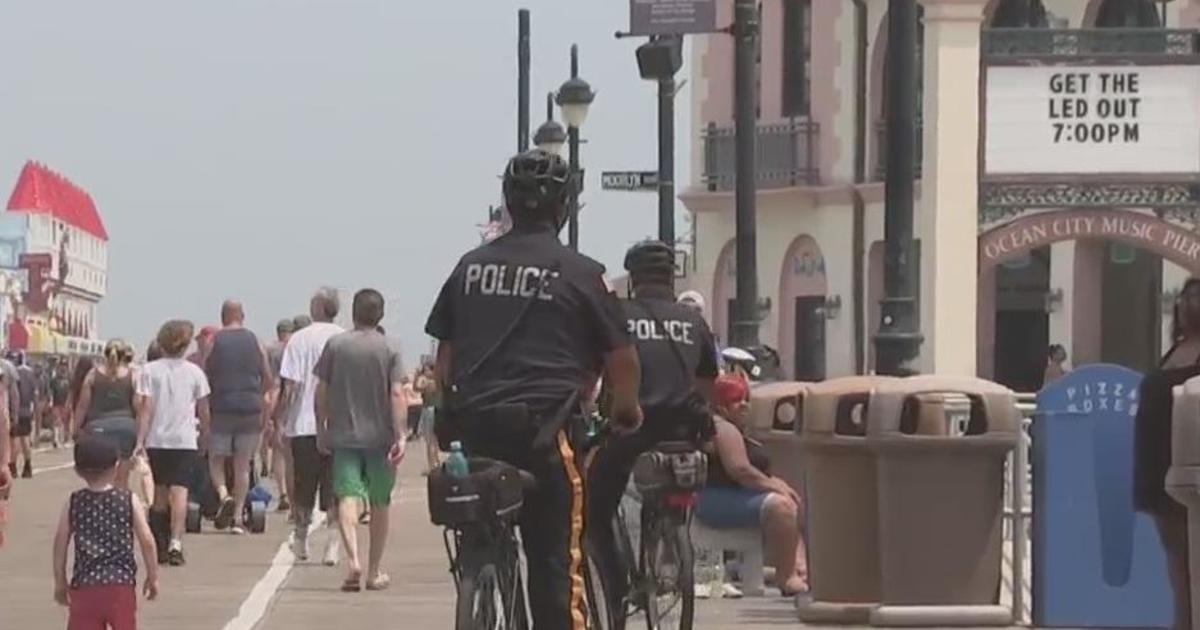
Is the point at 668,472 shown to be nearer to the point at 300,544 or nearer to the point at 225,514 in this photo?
the point at 300,544

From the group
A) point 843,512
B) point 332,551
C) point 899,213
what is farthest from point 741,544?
point 332,551

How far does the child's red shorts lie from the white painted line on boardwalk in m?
3.63

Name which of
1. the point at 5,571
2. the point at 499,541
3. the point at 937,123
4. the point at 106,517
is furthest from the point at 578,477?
the point at 937,123

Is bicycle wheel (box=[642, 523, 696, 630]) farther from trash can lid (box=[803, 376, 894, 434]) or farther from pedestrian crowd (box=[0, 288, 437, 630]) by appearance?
trash can lid (box=[803, 376, 894, 434])

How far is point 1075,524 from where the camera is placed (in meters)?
14.4

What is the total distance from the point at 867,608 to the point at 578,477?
5112mm

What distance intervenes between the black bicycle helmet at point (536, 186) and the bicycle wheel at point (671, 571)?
2.59m

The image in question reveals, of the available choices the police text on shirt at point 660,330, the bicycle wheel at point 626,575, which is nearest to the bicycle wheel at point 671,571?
the bicycle wheel at point 626,575

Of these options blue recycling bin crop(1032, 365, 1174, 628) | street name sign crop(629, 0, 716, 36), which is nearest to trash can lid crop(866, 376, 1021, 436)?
blue recycling bin crop(1032, 365, 1174, 628)

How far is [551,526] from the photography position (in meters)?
9.81

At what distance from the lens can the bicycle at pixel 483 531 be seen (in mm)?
9391

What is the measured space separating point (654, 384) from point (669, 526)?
0.57 metres

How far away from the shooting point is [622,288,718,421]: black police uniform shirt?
12469 mm

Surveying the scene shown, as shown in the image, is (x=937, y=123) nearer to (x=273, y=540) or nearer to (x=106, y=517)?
(x=273, y=540)
